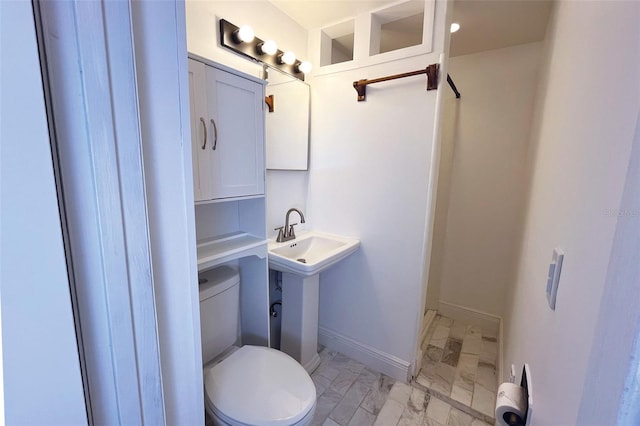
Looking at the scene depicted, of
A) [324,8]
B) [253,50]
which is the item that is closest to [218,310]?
[253,50]

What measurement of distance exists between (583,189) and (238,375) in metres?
1.35

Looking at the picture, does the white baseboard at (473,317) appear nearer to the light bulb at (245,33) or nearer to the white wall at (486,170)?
the white wall at (486,170)

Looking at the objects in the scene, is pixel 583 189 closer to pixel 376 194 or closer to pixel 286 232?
pixel 376 194

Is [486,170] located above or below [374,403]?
above

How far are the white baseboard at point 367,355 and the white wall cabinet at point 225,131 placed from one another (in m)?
1.39

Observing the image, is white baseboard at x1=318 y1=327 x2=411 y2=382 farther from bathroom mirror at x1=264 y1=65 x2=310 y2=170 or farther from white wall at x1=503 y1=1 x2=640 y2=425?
bathroom mirror at x1=264 y1=65 x2=310 y2=170

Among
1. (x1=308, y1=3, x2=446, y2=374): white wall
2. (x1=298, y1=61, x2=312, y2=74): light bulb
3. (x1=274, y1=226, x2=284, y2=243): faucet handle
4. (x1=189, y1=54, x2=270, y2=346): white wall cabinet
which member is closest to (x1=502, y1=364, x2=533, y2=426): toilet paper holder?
(x1=308, y1=3, x2=446, y2=374): white wall

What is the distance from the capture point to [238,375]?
1150mm

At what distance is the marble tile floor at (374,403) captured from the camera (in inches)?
59.4

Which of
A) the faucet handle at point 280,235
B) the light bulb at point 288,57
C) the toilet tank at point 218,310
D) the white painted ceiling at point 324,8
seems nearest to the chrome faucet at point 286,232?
the faucet handle at point 280,235

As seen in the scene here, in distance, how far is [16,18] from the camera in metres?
0.32

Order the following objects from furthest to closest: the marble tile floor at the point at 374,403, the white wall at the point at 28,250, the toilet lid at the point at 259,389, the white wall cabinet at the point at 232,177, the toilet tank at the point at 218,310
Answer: the marble tile floor at the point at 374,403 < the toilet tank at the point at 218,310 < the white wall cabinet at the point at 232,177 < the toilet lid at the point at 259,389 < the white wall at the point at 28,250

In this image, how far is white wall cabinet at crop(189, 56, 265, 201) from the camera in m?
1.07

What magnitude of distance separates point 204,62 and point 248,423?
1.41m
